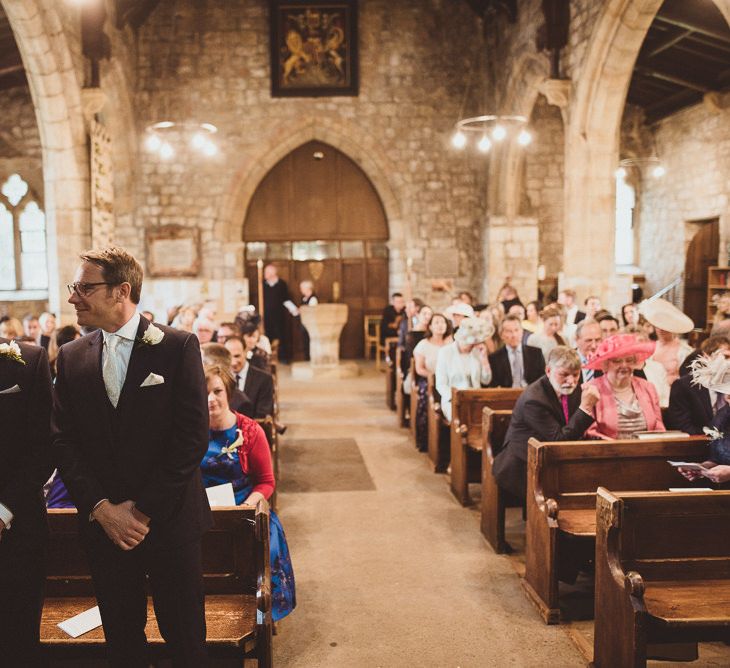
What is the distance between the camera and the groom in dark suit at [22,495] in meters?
2.06

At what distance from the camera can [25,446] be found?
2.13m

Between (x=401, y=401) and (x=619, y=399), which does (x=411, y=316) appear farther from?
(x=619, y=399)

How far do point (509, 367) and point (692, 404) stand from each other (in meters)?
1.93

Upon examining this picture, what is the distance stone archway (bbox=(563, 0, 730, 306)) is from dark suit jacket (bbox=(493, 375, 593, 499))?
458 centimetres

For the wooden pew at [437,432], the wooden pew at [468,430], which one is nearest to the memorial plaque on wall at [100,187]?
the wooden pew at [437,432]

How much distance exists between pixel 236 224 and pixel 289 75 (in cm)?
254

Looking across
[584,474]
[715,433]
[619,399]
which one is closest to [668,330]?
[619,399]

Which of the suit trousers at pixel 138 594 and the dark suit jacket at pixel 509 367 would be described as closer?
the suit trousers at pixel 138 594

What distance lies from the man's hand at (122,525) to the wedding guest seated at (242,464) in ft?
3.09

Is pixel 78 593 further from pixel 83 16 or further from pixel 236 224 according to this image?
pixel 236 224

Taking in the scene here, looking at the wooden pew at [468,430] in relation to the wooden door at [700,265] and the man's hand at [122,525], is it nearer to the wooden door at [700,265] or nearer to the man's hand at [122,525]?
the man's hand at [122,525]

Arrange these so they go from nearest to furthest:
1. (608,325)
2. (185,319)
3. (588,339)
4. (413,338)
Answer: (588,339) → (608,325) → (185,319) → (413,338)

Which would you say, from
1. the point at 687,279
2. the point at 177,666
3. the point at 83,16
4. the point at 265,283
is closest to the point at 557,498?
the point at 177,666

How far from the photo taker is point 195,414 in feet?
6.67
